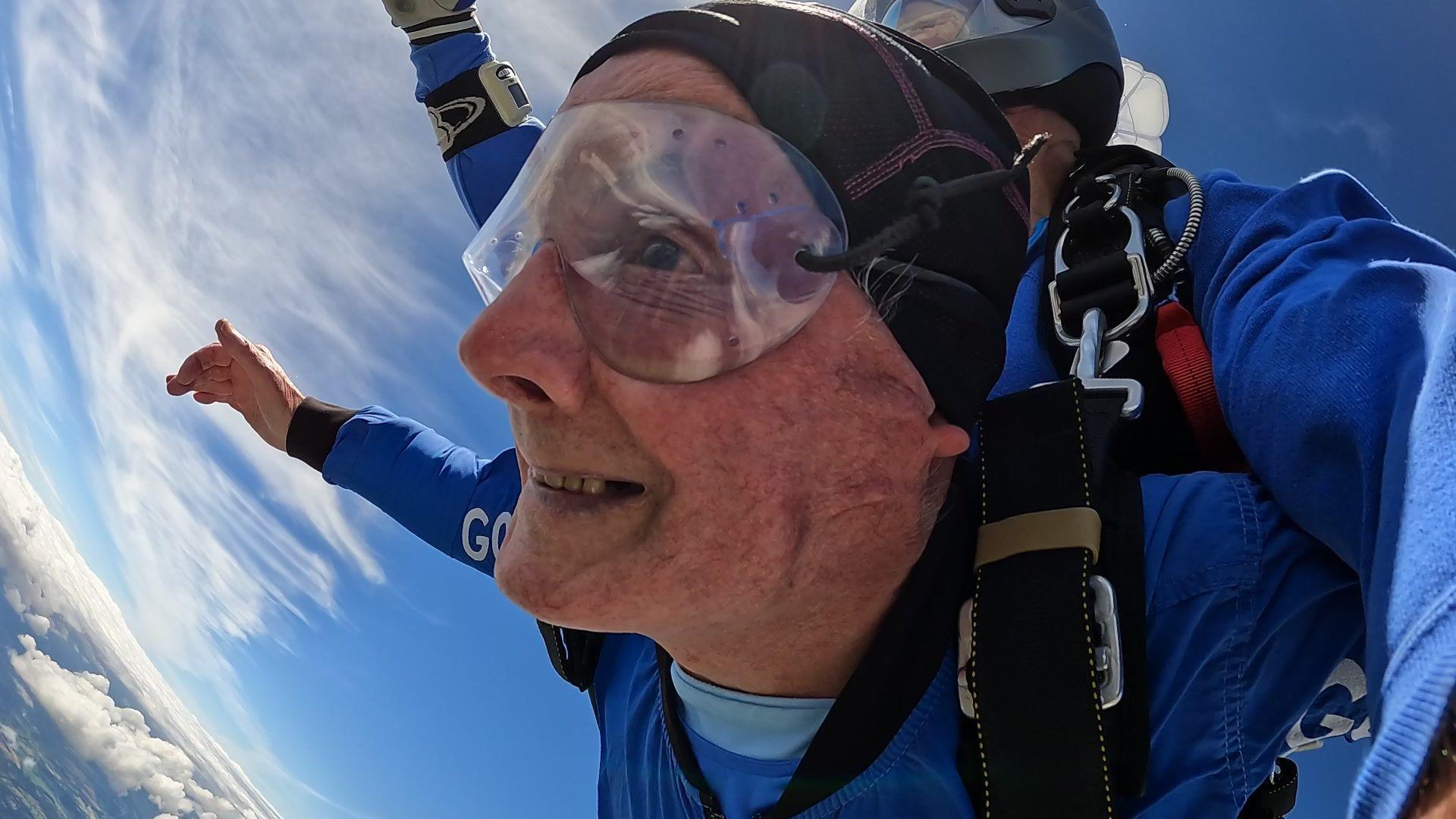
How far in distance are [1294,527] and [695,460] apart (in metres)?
0.71

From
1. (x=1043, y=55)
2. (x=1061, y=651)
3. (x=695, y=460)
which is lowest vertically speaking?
(x=695, y=460)

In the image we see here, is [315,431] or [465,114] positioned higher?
[465,114]

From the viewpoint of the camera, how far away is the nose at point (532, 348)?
884 millimetres

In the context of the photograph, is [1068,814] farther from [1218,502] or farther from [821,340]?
[821,340]

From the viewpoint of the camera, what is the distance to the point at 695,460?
88 cm

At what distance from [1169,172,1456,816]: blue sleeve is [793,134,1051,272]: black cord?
0.38 meters

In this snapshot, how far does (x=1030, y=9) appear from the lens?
2.03 meters

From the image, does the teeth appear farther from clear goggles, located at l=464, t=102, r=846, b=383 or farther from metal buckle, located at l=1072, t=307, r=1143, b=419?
metal buckle, located at l=1072, t=307, r=1143, b=419

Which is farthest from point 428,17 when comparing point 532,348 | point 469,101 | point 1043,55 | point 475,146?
point 532,348

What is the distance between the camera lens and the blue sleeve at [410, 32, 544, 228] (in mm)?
2115

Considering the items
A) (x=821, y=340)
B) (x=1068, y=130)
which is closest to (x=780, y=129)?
(x=821, y=340)

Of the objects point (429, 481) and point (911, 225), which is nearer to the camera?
point (911, 225)

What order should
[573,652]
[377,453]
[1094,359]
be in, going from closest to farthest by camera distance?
[1094,359] → [573,652] → [377,453]

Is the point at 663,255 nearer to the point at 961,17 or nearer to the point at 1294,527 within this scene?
the point at 1294,527
